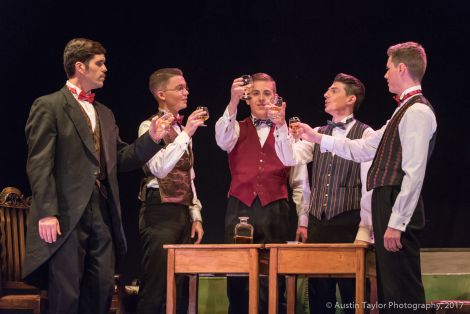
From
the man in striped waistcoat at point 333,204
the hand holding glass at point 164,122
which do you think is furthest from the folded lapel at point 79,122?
the man in striped waistcoat at point 333,204

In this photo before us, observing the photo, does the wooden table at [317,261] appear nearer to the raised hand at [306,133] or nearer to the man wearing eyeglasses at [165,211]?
the raised hand at [306,133]

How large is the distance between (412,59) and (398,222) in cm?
85

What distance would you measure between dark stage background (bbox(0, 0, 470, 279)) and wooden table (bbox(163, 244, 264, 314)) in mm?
1953

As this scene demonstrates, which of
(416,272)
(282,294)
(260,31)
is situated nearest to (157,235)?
(282,294)

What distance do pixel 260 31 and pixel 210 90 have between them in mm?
577

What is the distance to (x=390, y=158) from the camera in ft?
10.9

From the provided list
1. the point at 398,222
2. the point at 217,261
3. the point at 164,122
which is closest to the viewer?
the point at 398,222

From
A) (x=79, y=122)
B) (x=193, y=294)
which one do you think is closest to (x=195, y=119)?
(x=79, y=122)

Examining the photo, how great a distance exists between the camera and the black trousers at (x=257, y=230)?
414 cm

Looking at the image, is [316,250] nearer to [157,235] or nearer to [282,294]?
[282,294]

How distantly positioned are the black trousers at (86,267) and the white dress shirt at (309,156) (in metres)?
1.16

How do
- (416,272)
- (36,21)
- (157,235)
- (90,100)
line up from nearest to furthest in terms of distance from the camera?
1. (416,272)
2. (90,100)
3. (157,235)
4. (36,21)

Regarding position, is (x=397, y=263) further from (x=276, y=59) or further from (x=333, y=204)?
(x=276, y=59)

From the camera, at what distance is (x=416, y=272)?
321cm
